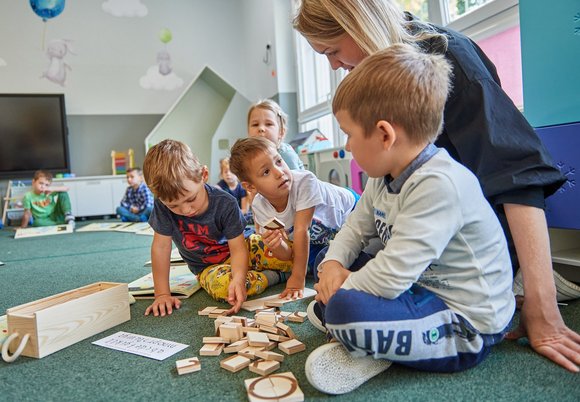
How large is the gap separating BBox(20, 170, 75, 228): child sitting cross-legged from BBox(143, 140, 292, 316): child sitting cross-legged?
126 inches

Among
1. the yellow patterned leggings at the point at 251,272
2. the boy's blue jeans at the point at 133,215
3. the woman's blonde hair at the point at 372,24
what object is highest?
the woman's blonde hair at the point at 372,24

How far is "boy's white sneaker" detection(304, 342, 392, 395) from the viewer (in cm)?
68

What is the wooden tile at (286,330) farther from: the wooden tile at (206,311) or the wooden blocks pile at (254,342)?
the wooden tile at (206,311)

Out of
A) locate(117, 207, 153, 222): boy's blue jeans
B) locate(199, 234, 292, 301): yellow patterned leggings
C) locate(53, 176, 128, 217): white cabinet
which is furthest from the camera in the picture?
locate(53, 176, 128, 217): white cabinet

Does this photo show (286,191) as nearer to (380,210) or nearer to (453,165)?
(380,210)

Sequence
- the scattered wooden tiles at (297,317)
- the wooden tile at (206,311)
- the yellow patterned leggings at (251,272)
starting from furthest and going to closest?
the yellow patterned leggings at (251,272)
the wooden tile at (206,311)
the scattered wooden tiles at (297,317)

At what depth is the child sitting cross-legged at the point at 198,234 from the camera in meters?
1.16

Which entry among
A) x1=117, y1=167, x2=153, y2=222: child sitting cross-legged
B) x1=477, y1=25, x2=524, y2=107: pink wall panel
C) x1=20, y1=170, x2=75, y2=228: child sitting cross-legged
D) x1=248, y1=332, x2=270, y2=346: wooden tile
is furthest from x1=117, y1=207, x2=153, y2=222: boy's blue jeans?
x1=248, y1=332, x2=270, y2=346: wooden tile

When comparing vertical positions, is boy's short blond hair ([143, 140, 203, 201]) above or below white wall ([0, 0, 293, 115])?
below

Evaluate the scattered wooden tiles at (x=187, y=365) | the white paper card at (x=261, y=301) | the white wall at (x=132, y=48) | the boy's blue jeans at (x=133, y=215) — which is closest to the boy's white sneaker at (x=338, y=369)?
the scattered wooden tiles at (x=187, y=365)

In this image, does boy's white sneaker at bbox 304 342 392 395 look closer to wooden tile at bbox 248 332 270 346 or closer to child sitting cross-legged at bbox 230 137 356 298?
wooden tile at bbox 248 332 270 346

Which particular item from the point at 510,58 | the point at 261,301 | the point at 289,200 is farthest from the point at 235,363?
the point at 510,58

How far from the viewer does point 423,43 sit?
959 mm

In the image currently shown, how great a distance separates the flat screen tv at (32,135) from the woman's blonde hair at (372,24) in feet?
15.1
